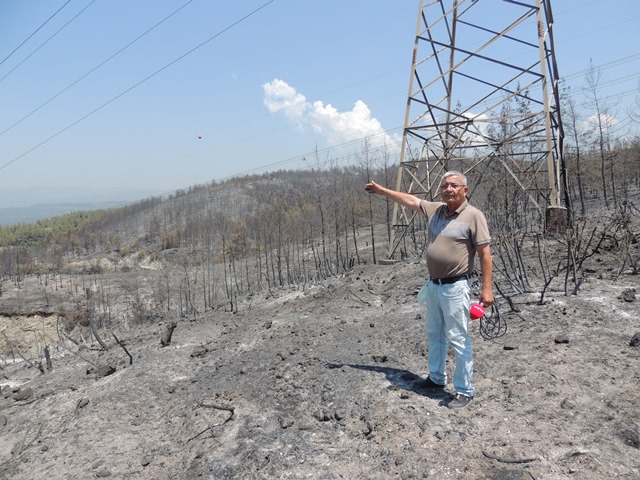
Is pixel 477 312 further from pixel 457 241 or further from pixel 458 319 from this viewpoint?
pixel 457 241

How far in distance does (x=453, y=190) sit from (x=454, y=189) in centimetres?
1

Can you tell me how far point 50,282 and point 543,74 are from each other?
20.8 m

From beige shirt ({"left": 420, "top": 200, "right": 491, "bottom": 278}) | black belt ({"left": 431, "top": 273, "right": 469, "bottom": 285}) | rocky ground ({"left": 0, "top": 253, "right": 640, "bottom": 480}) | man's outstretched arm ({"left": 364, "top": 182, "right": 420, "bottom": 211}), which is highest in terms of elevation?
man's outstretched arm ({"left": 364, "top": 182, "right": 420, "bottom": 211})

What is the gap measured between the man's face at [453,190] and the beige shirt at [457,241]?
5cm

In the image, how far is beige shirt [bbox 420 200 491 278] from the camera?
278cm

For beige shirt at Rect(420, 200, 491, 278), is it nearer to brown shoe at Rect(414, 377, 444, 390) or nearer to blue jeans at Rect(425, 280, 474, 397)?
blue jeans at Rect(425, 280, 474, 397)

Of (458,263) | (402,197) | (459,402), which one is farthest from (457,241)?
(459,402)

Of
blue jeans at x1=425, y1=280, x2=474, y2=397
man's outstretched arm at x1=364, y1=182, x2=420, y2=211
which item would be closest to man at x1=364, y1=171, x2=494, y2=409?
blue jeans at x1=425, y1=280, x2=474, y2=397

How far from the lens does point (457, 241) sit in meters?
2.82

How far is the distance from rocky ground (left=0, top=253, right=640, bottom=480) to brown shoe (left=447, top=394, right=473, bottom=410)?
51mm

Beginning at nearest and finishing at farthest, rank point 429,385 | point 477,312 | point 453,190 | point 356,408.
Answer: point 477,312
point 453,190
point 356,408
point 429,385

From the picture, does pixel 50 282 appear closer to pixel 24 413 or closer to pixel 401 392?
pixel 24 413

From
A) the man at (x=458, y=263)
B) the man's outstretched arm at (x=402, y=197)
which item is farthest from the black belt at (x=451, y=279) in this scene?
the man's outstretched arm at (x=402, y=197)

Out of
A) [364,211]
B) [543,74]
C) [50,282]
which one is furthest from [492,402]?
[50,282]
